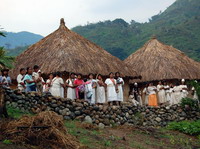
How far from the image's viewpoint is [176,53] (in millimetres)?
22531

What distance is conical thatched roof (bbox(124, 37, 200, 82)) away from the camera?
19.7 metres

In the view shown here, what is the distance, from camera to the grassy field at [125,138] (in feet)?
25.9

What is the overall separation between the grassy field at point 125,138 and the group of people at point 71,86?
1.74 m

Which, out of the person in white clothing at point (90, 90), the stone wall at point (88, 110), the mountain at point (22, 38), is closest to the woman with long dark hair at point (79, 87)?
the person in white clothing at point (90, 90)

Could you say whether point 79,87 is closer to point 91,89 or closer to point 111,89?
point 91,89

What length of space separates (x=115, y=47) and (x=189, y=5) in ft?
122

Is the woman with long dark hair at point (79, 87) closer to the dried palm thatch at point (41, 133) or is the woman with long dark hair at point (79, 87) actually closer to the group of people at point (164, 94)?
the dried palm thatch at point (41, 133)

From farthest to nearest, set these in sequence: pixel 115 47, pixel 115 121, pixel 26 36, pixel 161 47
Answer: pixel 26 36
pixel 115 47
pixel 161 47
pixel 115 121

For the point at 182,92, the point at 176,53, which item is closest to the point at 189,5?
the point at 176,53

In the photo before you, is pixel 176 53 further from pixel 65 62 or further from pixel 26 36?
pixel 26 36

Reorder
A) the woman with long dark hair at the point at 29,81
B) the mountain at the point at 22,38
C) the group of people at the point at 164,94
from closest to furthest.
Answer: the woman with long dark hair at the point at 29,81, the group of people at the point at 164,94, the mountain at the point at 22,38

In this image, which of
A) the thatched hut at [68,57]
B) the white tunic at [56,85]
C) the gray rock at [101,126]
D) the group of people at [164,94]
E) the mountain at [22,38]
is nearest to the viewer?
the gray rock at [101,126]

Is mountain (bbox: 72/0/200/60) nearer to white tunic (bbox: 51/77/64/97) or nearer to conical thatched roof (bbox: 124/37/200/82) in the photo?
conical thatched roof (bbox: 124/37/200/82)

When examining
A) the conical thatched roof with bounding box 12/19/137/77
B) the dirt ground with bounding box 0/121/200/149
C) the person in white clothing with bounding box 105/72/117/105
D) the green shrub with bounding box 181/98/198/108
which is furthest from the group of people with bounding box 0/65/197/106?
the green shrub with bounding box 181/98/198/108
